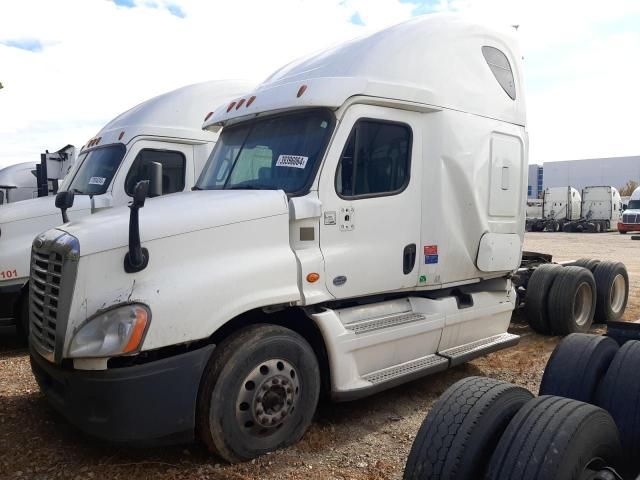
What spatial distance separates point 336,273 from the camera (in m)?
4.37

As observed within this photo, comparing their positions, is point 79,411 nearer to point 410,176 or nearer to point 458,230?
point 410,176

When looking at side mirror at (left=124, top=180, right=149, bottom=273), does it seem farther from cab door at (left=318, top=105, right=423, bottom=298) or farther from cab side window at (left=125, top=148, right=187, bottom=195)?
cab side window at (left=125, top=148, right=187, bottom=195)

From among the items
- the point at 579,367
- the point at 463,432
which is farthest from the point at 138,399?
the point at 579,367

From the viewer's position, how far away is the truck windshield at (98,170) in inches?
289

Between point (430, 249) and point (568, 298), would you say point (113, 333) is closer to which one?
point (430, 249)

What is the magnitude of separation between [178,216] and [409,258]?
211 centimetres

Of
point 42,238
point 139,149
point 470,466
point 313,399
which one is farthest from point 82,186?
point 470,466

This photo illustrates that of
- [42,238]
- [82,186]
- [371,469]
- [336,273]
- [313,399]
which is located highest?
[82,186]

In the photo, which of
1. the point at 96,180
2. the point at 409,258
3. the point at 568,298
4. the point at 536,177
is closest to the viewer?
the point at 409,258

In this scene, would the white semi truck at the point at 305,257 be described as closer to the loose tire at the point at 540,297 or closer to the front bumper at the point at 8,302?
the loose tire at the point at 540,297

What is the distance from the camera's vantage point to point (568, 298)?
7297mm

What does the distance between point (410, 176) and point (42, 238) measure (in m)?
2.97

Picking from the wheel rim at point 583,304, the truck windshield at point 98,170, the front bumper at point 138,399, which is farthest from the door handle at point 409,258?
the truck windshield at point 98,170

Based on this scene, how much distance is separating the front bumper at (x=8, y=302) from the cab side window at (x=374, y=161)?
4.17 m
